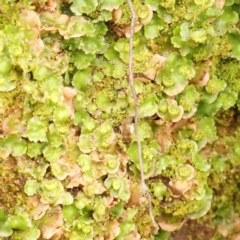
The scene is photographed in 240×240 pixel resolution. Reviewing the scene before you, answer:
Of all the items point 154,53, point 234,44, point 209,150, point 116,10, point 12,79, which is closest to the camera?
point 12,79

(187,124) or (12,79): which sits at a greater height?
(12,79)

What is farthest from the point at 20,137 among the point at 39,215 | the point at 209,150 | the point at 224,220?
the point at 224,220

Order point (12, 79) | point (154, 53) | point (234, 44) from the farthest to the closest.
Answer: point (234, 44)
point (154, 53)
point (12, 79)

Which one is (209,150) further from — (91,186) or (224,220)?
(91,186)

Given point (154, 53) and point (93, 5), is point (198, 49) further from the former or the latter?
point (93, 5)

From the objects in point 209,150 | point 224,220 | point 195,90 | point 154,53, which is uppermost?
point 154,53

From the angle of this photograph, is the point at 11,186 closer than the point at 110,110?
Yes

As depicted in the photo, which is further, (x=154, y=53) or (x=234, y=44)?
(x=234, y=44)

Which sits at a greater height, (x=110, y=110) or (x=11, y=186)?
(x=110, y=110)

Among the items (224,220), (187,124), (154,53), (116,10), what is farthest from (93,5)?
(224,220)
